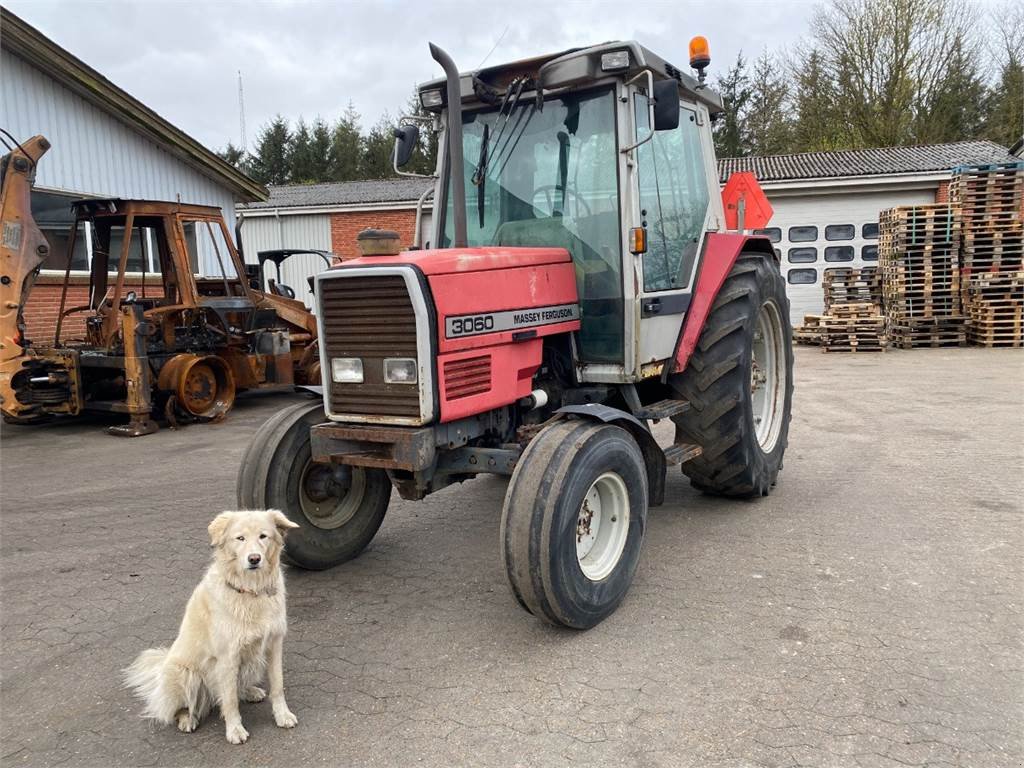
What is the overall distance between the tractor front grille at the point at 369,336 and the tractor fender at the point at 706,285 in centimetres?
188

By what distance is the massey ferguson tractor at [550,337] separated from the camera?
11.8 feet

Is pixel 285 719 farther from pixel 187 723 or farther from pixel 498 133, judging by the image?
pixel 498 133

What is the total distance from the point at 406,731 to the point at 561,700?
61cm

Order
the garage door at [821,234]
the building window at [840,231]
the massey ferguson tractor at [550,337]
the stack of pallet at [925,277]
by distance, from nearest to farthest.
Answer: the massey ferguson tractor at [550,337] < the stack of pallet at [925,277] < the garage door at [821,234] < the building window at [840,231]

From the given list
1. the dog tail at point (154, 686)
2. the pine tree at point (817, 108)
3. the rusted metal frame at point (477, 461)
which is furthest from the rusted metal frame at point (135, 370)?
the pine tree at point (817, 108)

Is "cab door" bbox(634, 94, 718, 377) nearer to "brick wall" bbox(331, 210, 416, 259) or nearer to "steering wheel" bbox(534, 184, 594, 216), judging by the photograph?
"steering wheel" bbox(534, 184, 594, 216)

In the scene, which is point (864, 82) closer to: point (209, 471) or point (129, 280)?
point (129, 280)

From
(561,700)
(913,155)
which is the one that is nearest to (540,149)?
(561,700)

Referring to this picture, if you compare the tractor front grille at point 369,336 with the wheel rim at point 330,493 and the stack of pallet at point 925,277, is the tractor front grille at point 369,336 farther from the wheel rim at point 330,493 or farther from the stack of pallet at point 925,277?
the stack of pallet at point 925,277

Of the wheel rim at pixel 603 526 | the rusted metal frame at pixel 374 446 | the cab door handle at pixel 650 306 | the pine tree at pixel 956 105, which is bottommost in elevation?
the wheel rim at pixel 603 526

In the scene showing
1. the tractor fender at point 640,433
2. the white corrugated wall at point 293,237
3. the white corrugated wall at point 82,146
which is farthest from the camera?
the white corrugated wall at point 293,237

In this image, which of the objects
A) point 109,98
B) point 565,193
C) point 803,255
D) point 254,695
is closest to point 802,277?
point 803,255

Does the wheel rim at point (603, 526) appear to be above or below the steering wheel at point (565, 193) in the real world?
below

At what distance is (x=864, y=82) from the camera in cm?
2638
